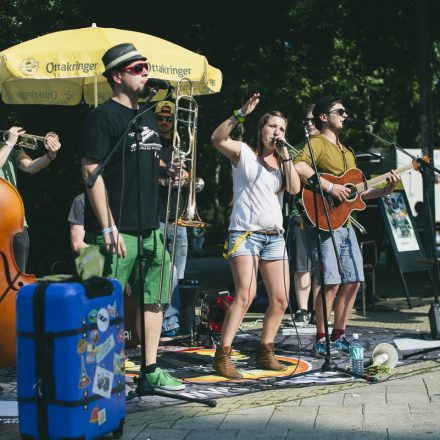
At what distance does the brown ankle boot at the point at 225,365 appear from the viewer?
6.08 metres

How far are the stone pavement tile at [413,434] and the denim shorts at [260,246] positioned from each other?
75.5 inches

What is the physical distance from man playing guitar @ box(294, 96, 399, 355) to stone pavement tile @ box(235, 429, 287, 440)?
7.64 feet

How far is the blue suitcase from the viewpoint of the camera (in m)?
4.06

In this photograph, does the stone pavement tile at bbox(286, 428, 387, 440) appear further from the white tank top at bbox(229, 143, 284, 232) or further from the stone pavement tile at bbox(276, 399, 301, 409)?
the white tank top at bbox(229, 143, 284, 232)

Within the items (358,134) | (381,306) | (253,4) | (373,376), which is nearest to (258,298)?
(381,306)

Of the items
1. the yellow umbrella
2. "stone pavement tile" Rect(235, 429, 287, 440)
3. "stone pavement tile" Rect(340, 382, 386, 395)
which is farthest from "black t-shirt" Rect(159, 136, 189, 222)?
"stone pavement tile" Rect(235, 429, 287, 440)

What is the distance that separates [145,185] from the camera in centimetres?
526

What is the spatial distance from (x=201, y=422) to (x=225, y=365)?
4.39 feet

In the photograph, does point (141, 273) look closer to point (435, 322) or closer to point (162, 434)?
point (162, 434)

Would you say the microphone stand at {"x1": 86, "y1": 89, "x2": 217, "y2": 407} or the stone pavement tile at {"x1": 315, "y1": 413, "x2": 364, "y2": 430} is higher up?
the microphone stand at {"x1": 86, "y1": 89, "x2": 217, "y2": 407}

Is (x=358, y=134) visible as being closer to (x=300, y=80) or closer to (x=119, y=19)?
(x=300, y=80)

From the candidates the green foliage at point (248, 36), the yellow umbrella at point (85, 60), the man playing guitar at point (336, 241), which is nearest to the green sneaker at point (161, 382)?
the man playing guitar at point (336, 241)

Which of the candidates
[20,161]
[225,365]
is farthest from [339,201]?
[20,161]

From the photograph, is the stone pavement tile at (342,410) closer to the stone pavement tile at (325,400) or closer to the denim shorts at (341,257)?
the stone pavement tile at (325,400)
